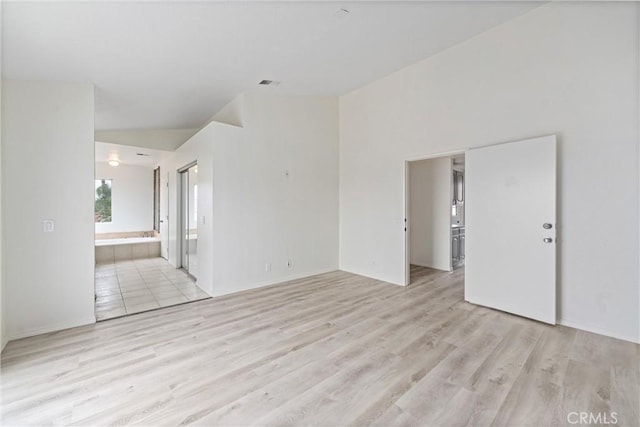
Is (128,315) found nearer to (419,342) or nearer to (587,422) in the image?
(419,342)

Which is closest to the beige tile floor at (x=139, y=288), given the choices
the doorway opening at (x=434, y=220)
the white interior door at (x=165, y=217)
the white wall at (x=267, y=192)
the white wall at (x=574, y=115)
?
the white wall at (x=267, y=192)

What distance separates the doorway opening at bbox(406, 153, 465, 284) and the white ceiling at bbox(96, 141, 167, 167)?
5859mm

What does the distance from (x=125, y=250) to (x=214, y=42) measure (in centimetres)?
618

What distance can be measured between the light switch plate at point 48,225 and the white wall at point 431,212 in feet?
18.6

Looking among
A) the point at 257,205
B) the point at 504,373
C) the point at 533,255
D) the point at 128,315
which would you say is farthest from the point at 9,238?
the point at 533,255

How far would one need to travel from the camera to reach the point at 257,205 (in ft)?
14.6

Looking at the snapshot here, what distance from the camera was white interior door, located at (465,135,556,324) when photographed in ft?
9.67

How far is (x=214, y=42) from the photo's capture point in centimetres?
277

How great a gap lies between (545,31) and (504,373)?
348cm

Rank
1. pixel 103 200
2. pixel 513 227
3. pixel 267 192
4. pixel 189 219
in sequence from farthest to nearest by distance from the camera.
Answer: pixel 103 200 < pixel 189 219 < pixel 267 192 < pixel 513 227

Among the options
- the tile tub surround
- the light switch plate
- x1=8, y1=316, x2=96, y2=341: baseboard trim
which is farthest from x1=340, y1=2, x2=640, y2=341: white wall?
the tile tub surround

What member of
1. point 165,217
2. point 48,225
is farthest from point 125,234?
point 48,225

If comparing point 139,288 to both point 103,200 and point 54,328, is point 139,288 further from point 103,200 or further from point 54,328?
point 103,200

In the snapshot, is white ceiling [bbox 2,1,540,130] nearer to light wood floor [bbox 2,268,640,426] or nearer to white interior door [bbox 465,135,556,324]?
white interior door [bbox 465,135,556,324]
